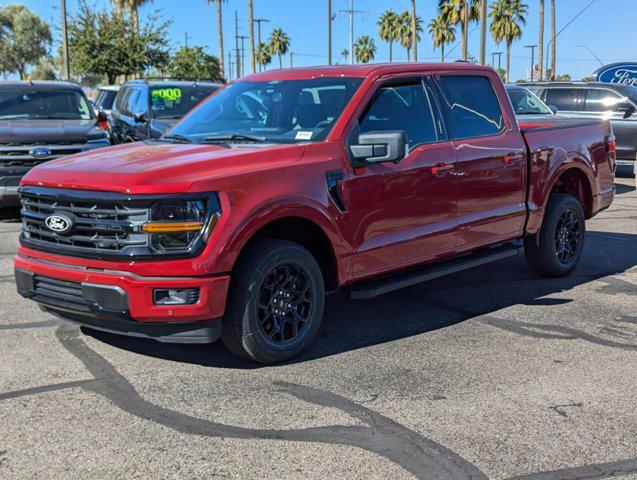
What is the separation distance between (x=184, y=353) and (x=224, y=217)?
1.20 m

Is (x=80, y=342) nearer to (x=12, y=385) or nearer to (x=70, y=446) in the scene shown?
(x=12, y=385)

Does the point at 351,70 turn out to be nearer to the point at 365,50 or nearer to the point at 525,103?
the point at 525,103

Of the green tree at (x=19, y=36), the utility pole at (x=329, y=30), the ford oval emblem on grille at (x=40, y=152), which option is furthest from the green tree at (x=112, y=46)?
the green tree at (x=19, y=36)

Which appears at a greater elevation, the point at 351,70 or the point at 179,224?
the point at 351,70

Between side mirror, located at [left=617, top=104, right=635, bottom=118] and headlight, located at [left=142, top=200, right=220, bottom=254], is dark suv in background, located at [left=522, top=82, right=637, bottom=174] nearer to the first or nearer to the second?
side mirror, located at [left=617, top=104, right=635, bottom=118]

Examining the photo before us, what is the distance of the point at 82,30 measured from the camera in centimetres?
3381

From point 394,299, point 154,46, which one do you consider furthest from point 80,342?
point 154,46

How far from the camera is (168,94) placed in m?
13.7

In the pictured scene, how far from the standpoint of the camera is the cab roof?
5.69m

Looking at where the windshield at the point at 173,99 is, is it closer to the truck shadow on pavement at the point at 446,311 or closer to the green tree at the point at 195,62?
the truck shadow on pavement at the point at 446,311

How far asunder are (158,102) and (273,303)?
31.0 feet

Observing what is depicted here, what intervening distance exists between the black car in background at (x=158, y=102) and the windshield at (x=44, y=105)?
3.93ft

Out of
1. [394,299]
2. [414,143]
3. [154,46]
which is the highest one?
[154,46]

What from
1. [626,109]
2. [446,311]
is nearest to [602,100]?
[626,109]
